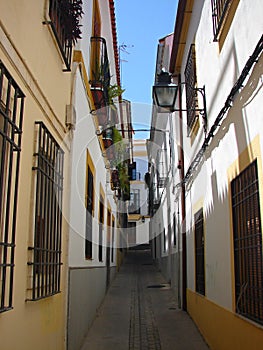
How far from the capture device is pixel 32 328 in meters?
3.81

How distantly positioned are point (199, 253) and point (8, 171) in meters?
5.52

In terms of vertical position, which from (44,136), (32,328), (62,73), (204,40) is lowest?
(32,328)

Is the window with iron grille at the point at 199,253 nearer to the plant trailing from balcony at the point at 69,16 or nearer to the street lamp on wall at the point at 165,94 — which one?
the street lamp on wall at the point at 165,94

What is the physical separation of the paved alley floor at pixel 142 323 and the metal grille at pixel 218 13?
4791 millimetres

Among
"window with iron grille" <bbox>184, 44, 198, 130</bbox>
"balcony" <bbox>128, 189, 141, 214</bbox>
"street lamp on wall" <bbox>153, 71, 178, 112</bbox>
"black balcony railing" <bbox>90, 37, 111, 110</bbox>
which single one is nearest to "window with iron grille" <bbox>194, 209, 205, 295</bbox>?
"window with iron grille" <bbox>184, 44, 198, 130</bbox>

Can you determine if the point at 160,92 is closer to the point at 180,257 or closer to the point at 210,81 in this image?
the point at 210,81

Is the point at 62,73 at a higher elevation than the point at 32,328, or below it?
higher

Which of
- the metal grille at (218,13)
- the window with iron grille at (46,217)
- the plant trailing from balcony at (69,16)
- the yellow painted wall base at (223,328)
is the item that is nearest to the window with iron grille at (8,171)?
the window with iron grille at (46,217)

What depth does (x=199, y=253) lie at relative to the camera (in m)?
8.04

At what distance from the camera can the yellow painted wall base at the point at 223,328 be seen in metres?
4.32

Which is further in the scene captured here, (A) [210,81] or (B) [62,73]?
(A) [210,81]

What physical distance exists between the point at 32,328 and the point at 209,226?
12.0ft

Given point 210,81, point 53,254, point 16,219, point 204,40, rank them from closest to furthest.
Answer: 1. point 16,219
2. point 53,254
3. point 210,81
4. point 204,40

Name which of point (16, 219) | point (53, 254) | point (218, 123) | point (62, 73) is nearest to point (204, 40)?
point (218, 123)
